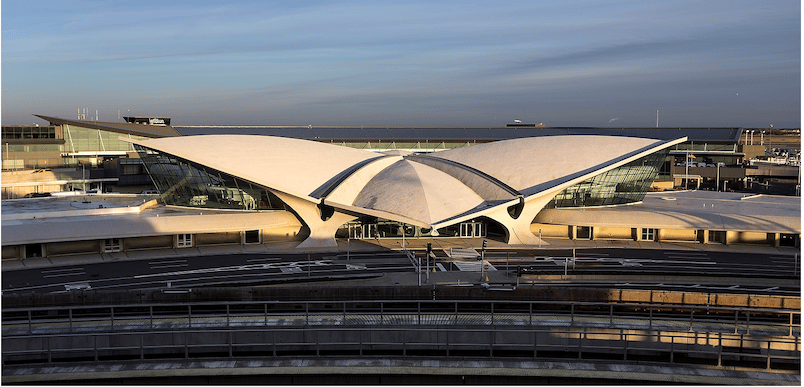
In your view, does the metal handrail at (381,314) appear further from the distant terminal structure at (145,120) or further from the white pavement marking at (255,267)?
the distant terminal structure at (145,120)

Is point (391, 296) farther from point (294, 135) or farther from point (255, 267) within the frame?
point (294, 135)

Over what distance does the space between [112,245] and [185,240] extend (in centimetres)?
466

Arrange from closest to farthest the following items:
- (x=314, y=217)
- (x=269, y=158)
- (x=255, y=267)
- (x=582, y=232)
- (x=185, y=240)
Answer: (x=255, y=267), (x=185, y=240), (x=314, y=217), (x=582, y=232), (x=269, y=158)

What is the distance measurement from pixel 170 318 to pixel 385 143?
83.5 meters

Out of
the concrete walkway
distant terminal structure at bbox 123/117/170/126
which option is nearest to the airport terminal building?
the concrete walkway

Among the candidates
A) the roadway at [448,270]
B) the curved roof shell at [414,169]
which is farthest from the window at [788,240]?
the curved roof shell at [414,169]

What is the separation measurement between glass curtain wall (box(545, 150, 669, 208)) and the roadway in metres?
6.72

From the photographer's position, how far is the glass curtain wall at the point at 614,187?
53.7 meters

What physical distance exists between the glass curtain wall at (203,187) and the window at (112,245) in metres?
8.09

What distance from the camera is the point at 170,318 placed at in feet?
85.8

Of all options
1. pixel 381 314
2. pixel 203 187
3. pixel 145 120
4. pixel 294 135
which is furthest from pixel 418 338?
pixel 145 120

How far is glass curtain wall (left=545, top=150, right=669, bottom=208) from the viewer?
53.7 m

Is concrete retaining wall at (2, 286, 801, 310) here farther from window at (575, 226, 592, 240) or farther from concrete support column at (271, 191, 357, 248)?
window at (575, 226, 592, 240)

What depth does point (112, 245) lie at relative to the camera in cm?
4569
